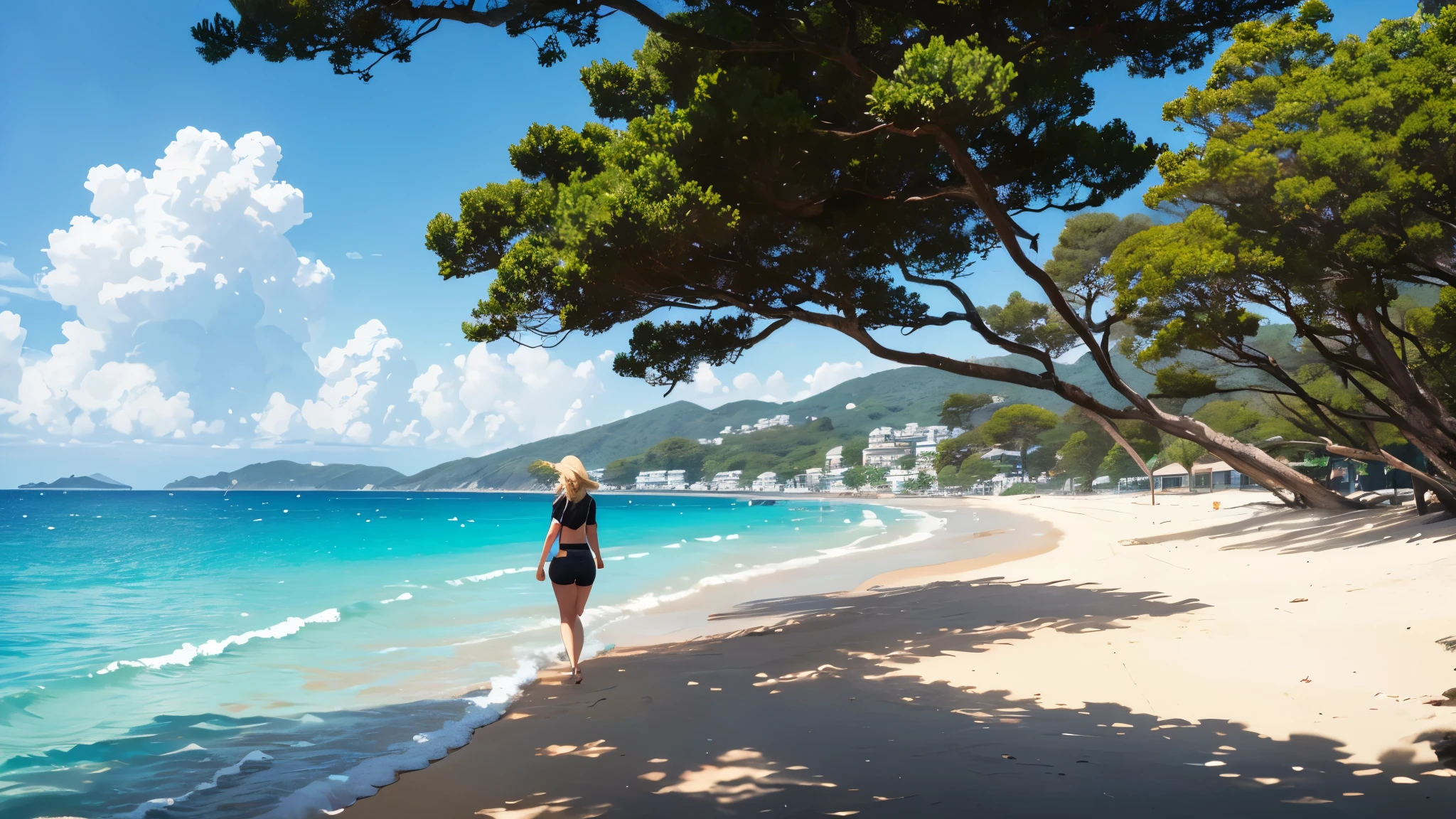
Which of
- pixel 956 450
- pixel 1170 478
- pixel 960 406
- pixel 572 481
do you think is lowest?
pixel 1170 478

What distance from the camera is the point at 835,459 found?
19338 cm

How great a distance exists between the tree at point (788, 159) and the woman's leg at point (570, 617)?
332cm

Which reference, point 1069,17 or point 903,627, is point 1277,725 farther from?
point 1069,17

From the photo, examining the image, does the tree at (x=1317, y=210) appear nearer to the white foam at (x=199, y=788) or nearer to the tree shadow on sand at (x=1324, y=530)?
the tree shadow on sand at (x=1324, y=530)

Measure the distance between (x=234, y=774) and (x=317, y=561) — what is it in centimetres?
2777

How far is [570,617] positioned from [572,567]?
20.3 inches

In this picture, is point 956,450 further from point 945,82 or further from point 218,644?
point 945,82

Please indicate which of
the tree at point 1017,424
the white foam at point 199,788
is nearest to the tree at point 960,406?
the tree at point 1017,424

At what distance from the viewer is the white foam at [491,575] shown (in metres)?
20.3

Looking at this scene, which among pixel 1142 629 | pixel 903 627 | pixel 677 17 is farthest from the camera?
pixel 903 627

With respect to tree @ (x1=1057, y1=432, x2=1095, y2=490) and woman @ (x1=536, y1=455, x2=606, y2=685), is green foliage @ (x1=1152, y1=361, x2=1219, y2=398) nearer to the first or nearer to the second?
woman @ (x1=536, y1=455, x2=606, y2=685)

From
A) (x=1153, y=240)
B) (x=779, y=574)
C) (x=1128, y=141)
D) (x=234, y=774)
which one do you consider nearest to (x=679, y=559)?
(x=779, y=574)

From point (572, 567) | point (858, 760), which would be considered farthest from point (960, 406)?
point (858, 760)

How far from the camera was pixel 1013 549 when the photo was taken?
925 inches
